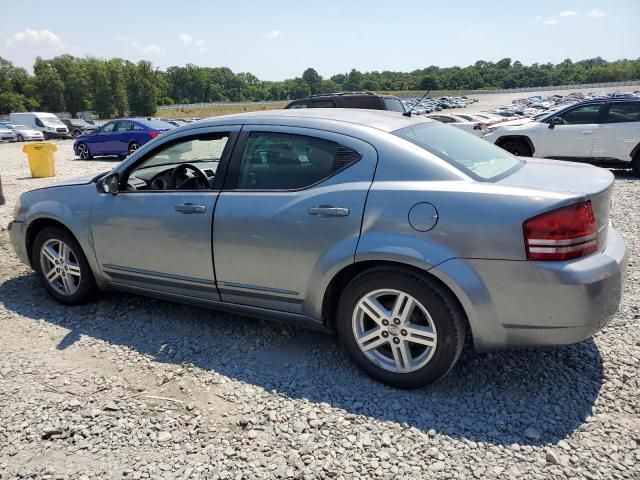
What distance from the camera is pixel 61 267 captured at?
13.7ft

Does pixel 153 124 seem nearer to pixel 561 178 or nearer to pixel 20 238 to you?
pixel 20 238

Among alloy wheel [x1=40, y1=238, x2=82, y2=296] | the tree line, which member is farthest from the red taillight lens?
the tree line

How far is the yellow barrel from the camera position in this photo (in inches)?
521

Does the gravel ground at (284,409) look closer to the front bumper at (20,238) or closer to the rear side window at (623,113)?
the front bumper at (20,238)

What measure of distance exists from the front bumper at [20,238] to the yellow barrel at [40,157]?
10.3 m

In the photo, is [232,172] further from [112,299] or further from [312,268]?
[112,299]

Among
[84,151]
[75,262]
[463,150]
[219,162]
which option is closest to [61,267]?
[75,262]

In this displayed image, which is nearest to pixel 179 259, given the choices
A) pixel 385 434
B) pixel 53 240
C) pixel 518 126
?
pixel 53 240

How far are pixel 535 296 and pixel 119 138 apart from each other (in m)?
17.4

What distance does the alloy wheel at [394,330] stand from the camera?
9.00 ft

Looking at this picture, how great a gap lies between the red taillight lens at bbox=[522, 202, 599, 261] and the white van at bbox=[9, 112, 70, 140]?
39063 millimetres

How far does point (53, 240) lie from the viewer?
165 inches

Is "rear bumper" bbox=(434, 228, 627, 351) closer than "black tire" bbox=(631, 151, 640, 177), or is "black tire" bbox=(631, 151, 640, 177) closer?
"rear bumper" bbox=(434, 228, 627, 351)

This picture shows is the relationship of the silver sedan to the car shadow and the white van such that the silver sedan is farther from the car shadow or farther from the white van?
the white van
